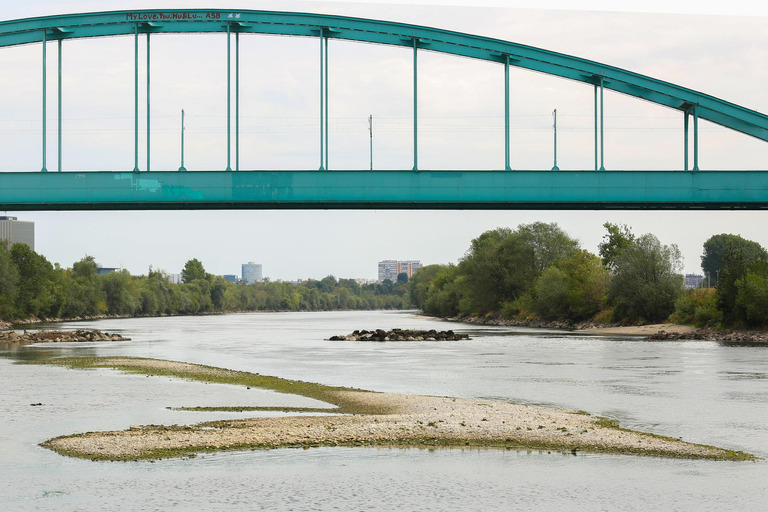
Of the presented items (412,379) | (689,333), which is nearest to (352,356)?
(412,379)

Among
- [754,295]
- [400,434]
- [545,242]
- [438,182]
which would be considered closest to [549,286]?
[545,242]

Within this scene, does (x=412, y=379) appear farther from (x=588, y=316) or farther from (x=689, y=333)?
(x=588, y=316)

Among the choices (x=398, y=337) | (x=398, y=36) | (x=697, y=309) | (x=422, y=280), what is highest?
(x=398, y=36)

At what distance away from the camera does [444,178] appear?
43.2 meters

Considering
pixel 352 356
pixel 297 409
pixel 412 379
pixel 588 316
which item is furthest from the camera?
pixel 588 316

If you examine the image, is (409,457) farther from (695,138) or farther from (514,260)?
(514,260)

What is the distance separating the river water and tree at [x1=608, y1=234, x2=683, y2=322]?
125 ft

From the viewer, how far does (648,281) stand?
81.7m

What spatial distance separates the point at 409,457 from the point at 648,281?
67.3 meters

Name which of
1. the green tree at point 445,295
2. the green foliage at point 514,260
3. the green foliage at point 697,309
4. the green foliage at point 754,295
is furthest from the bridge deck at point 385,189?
the green tree at point 445,295

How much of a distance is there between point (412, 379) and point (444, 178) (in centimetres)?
1159

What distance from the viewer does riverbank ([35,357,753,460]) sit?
61.1ft

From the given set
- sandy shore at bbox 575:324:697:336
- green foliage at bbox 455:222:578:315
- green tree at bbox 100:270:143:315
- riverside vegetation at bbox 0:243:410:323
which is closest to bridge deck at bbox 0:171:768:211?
sandy shore at bbox 575:324:697:336

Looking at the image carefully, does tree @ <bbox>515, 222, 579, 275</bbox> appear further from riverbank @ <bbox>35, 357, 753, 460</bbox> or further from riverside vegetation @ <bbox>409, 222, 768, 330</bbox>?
riverbank @ <bbox>35, 357, 753, 460</bbox>
